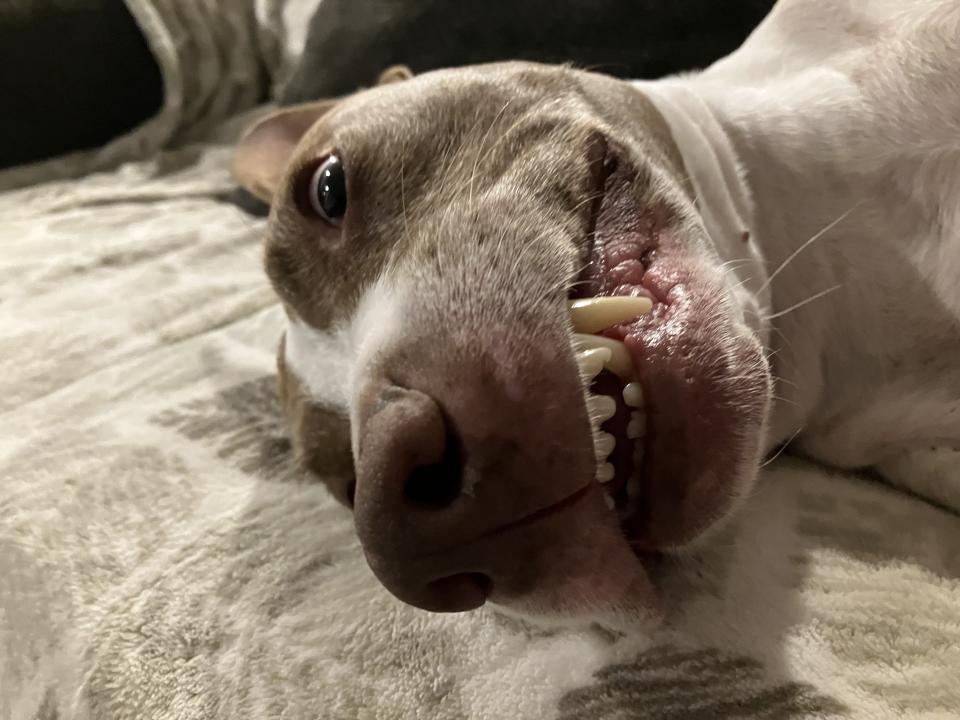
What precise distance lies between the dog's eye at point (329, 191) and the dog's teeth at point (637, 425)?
2.05 feet

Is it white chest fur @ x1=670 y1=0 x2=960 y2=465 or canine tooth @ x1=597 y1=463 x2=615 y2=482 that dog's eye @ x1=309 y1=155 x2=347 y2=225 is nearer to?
canine tooth @ x1=597 y1=463 x2=615 y2=482

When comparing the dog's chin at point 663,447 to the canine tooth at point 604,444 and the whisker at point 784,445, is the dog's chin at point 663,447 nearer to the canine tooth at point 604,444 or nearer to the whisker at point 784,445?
the canine tooth at point 604,444

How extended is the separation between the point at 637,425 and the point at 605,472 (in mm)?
82

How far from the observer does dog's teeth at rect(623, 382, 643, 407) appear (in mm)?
1118

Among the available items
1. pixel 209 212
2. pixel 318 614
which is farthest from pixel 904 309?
pixel 209 212

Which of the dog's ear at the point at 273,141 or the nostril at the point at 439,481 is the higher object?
the nostril at the point at 439,481

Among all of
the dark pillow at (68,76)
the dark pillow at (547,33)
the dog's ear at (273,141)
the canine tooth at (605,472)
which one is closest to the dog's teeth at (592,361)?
the canine tooth at (605,472)

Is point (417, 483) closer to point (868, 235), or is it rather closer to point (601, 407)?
point (601, 407)

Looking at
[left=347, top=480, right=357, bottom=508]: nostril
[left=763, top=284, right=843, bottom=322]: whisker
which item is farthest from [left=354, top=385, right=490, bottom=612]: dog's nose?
[left=763, top=284, right=843, bottom=322]: whisker

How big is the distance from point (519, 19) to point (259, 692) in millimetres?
2133

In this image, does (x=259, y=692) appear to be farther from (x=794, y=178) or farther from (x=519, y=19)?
(x=519, y=19)

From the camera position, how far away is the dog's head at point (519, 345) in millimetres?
1010

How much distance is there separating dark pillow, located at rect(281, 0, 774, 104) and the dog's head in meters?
1.15

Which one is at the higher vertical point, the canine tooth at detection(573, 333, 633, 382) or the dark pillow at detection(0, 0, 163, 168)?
the canine tooth at detection(573, 333, 633, 382)
